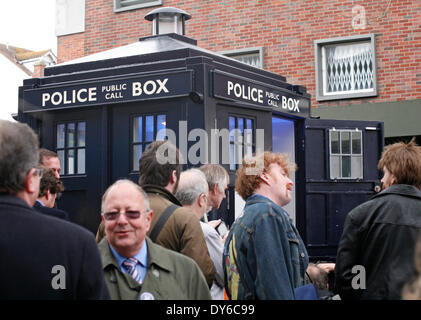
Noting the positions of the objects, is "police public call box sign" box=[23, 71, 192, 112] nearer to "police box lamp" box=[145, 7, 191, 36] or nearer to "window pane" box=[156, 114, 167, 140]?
"window pane" box=[156, 114, 167, 140]

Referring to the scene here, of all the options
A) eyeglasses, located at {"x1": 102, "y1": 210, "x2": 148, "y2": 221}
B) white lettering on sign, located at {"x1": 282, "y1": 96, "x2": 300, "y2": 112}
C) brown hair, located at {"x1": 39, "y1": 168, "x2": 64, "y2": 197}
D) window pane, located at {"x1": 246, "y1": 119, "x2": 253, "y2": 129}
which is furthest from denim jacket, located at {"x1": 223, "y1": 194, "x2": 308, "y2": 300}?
white lettering on sign, located at {"x1": 282, "y1": 96, "x2": 300, "y2": 112}

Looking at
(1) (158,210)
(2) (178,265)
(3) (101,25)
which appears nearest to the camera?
(2) (178,265)

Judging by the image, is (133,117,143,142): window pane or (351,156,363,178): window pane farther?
(351,156,363,178): window pane

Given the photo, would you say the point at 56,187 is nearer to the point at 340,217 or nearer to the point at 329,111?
the point at 340,217

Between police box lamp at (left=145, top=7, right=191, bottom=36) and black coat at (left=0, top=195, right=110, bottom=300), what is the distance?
21.6ft

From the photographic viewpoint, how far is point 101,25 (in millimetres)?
15445

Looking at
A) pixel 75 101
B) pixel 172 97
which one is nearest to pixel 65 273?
pixel 172 97

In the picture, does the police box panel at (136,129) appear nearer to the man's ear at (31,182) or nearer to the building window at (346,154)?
the building window at (346,154)

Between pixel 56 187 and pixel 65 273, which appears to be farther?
pixel 56 187

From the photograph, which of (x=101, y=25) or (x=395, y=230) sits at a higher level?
(x=101, y=25)

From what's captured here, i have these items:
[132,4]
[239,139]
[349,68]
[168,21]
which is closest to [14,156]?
[239,139]

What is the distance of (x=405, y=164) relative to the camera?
3732mm

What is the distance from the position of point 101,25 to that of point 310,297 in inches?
533

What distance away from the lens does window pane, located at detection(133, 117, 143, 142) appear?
700cm
